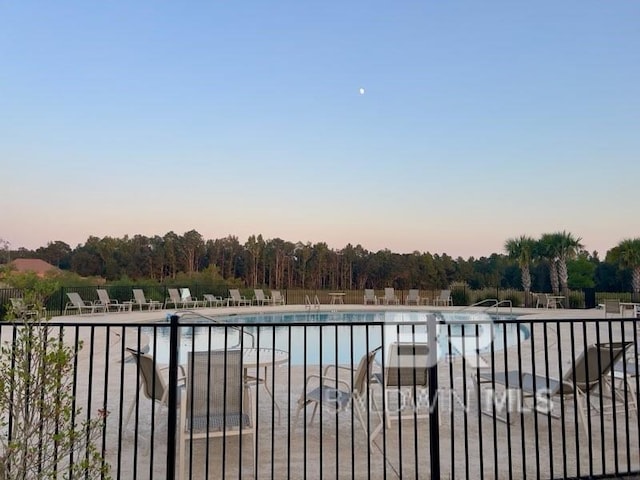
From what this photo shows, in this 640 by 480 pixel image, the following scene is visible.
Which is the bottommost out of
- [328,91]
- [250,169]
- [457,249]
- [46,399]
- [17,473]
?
[17,473]

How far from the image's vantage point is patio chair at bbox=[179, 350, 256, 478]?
2.92 m

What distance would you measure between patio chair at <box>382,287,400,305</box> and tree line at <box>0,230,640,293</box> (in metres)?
7.03

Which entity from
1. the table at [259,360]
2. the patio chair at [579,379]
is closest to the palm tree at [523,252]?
the patio chair at [579,379]

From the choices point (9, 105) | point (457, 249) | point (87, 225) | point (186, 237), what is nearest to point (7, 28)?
point (9, 105)

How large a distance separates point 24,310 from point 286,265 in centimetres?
2576

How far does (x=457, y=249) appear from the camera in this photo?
2514cm

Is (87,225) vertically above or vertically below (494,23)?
below

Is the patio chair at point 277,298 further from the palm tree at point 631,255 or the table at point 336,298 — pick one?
the palm tree at point 631,255

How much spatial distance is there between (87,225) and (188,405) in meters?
18.0

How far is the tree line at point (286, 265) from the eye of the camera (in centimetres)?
2711

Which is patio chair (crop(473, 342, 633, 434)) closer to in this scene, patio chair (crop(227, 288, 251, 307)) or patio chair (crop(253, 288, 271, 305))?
patio chair (crop(227, 288, 251, 307))

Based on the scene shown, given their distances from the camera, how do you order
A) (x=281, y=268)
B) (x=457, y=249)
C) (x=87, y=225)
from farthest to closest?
1. (x=281, y=268)
2. (x=457, y=249)
3. (x=87, y=225)

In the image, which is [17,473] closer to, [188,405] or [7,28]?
[188,405]

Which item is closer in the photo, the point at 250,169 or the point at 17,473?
the point at 17,473
